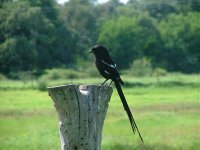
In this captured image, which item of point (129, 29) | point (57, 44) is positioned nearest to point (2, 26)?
point (57, 44)

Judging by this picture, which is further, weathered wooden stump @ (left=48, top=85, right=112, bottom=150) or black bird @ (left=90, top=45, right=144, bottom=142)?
black bird @ (left=90, top=45, right=144, bottom=142)

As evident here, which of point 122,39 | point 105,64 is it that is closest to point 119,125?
point 105,64

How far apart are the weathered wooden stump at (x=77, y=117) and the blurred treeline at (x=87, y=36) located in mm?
29600

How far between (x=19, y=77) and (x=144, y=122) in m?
26.1

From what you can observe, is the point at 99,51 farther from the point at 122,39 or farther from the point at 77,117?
the point at 122,39

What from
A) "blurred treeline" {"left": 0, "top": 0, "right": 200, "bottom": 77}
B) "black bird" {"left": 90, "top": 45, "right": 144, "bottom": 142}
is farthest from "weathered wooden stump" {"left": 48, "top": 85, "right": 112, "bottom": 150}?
"blurred treeline" {"left": 0, "top": 0, "right": 200, "bottom": 77}

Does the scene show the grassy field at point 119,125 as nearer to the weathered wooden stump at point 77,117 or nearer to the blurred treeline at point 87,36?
the blurred treeline at point 87,36

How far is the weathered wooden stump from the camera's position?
445 cm

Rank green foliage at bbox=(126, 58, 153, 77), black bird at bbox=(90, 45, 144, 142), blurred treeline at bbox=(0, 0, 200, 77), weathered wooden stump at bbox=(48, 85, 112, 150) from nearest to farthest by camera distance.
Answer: weathered wooden stump at bbox=(48, 85, 112, 150)
black bird at bbox=(90, 45, 144, 142)
blurred treeline at bbox=(0, 0, 200, 77)
green foliage at bbox=(126, 58, 153, 77)

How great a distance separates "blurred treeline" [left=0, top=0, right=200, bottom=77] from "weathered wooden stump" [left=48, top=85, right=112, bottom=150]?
97.1ft

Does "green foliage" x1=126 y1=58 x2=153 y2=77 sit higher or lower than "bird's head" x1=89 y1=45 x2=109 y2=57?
lower

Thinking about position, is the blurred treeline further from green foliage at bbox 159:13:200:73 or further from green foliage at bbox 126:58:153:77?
green foliage at bbox 126:58:153:77

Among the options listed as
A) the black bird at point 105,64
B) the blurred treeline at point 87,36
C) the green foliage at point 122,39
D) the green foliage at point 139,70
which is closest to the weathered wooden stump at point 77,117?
the black bird at point 105,64

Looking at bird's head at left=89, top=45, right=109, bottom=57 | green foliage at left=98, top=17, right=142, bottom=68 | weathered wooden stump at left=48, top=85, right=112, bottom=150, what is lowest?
green foliage at left=98, top=17, right=142, bottom=68
